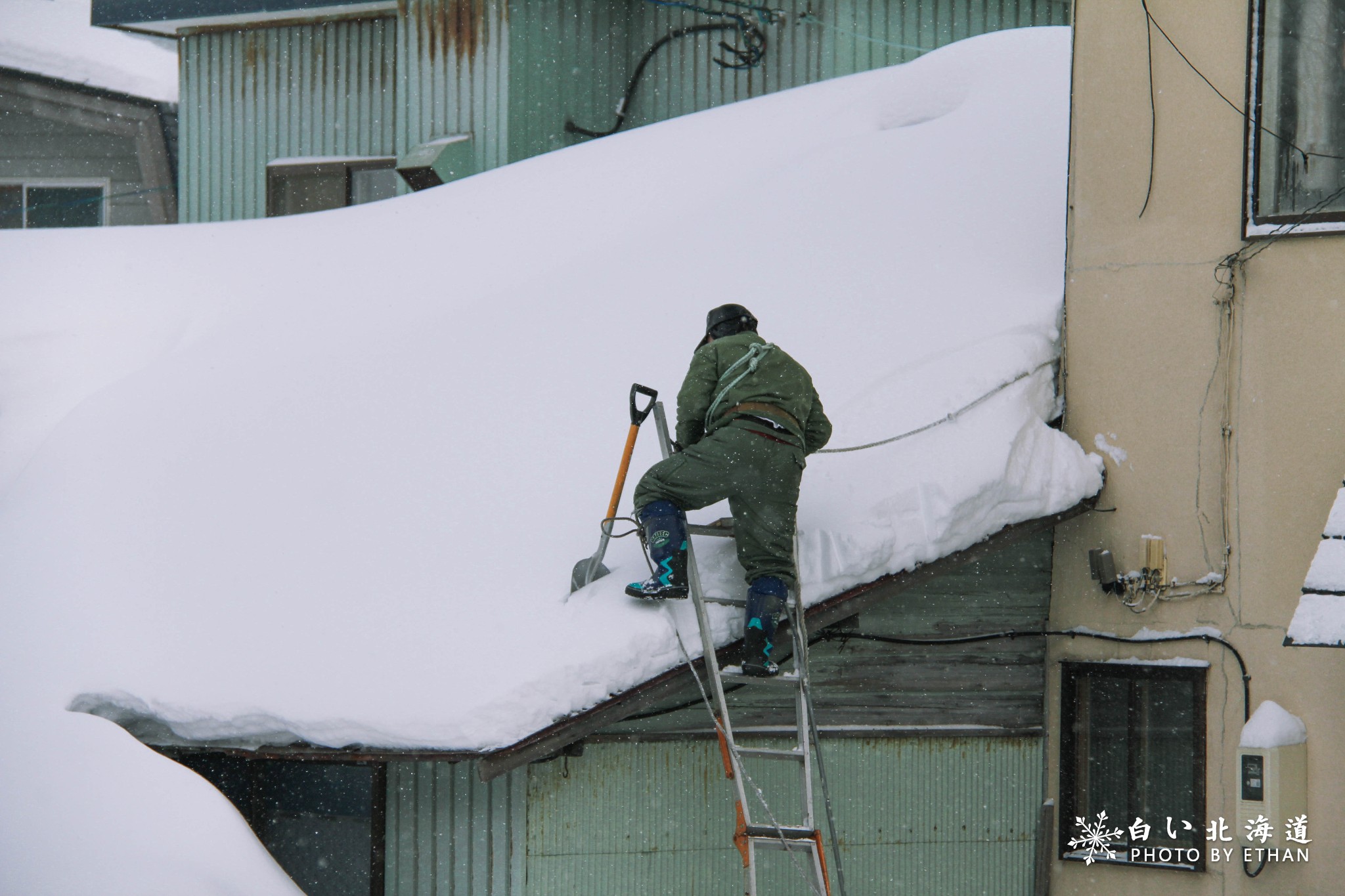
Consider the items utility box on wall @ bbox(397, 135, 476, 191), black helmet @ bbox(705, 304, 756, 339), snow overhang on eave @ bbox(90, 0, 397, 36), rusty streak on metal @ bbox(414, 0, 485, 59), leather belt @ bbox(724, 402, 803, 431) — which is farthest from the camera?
snow overhang on eave @ bbox(90, 0, 397, 36)

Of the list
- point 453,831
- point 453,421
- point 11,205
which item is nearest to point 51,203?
point 11,205

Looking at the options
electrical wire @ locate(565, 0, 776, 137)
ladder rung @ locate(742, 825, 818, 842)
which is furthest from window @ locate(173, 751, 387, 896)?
electrical wire @ locate(565, 0, 776, 137)

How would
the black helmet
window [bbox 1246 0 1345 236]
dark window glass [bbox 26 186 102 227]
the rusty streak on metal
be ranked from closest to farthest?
the black helmet < window [bbox 1246 0 1345 236] < the rusty streak on metal < dark window glass [bbox 26 186 102 227]

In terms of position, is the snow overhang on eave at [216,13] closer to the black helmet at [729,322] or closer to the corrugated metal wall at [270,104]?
the corrugated metal wall at [270,104]

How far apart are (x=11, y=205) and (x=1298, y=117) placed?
15.3 m

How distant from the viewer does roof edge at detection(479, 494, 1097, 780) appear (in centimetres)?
479

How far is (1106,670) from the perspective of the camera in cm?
629

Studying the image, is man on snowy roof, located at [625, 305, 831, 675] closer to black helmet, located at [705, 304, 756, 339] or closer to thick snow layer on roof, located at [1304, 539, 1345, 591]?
black helmet, located at [705, 304, 756, 339]

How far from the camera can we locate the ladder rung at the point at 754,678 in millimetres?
4867

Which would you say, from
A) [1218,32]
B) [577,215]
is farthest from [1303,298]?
[577,215]

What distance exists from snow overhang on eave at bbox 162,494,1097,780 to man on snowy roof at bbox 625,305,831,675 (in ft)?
1.10

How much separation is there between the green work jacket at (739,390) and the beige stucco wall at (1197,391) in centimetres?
192

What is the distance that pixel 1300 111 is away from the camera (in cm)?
593

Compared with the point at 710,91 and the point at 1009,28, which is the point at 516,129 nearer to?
the point at 710,91
